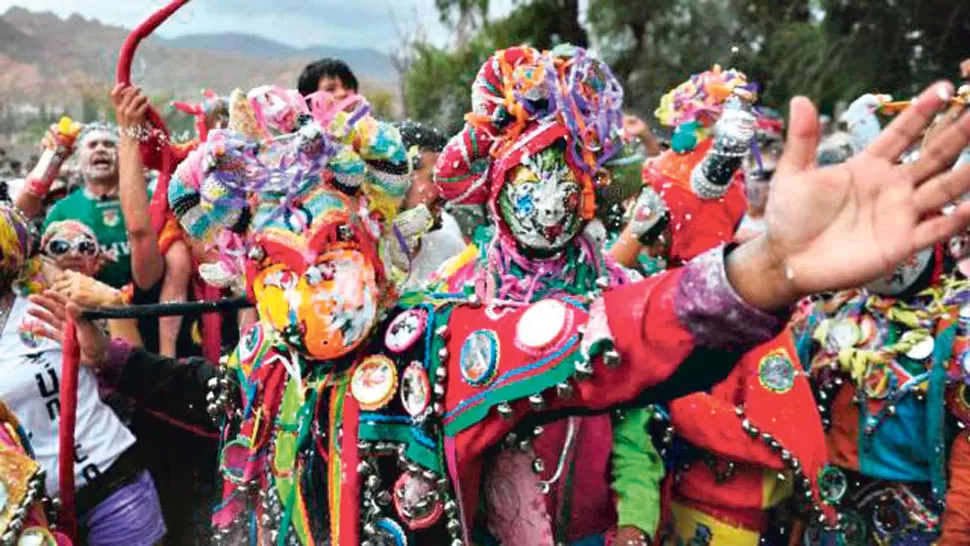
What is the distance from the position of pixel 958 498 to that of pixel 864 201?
2.51 meters

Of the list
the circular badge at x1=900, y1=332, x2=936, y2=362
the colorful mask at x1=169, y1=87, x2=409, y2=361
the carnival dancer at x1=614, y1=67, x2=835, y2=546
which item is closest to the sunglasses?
the colorful mask at x1=169, y1=87, x2=409, y2=361

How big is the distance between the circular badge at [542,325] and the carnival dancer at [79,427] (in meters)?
1.63

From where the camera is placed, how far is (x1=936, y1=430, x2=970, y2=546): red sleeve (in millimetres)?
3389

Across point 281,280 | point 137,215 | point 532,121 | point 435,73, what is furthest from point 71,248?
point 435,73

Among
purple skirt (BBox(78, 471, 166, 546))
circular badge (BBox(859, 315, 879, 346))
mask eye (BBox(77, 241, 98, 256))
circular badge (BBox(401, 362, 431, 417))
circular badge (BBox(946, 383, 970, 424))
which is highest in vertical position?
mask eye (BBox(77, 241, 98, 256))

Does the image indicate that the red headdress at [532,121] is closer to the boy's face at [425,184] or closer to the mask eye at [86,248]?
the boy's face at [425,184]

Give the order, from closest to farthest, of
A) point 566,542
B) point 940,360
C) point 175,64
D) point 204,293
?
point 566,542 → point 940,360 → point 204,293 → point 175,64

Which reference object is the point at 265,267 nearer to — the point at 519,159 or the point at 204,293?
the point at 519,159

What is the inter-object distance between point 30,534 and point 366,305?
855 mm

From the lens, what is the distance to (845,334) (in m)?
3.71

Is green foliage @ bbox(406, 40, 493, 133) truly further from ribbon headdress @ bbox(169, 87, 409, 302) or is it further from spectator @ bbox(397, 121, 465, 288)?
ribbon headdress @ bbox(169, 87, 409, 302)

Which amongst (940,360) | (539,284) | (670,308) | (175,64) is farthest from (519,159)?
(175,64)

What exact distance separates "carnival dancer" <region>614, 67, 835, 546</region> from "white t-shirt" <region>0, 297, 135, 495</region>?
1604 mm

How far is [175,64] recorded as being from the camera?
9044 centimetres
